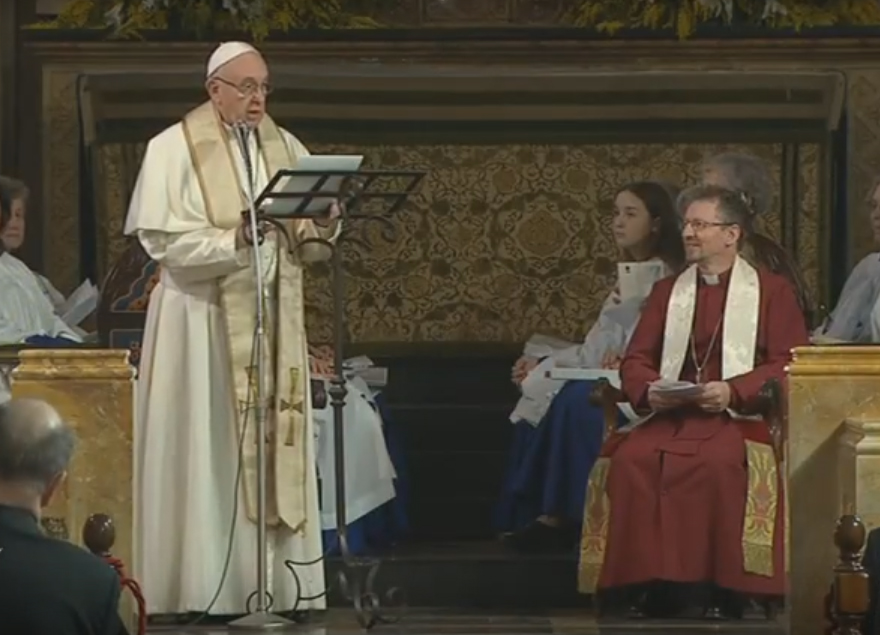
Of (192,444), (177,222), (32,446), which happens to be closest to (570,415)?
(192,444)

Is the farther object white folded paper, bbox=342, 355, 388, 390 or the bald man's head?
white folded paper, bbox=342, 355, 388, 390

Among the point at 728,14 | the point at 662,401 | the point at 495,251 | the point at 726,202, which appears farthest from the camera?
the point at 495,251

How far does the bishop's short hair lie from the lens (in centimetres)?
1132

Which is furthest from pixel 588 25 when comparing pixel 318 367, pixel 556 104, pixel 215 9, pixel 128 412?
pixel 128 412

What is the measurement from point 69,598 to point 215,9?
784 centimetres

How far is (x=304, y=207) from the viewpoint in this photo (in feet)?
33.1

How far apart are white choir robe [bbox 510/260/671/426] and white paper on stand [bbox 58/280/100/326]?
7.08ft

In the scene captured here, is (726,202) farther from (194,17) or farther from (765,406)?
(194,17)

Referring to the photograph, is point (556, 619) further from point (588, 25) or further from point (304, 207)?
point (588, 25)

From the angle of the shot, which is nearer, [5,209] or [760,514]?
[760,514]

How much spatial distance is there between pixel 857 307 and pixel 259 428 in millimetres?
3392

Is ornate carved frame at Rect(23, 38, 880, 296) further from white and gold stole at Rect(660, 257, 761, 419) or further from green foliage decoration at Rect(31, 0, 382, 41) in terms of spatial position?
white and gold stole at Rect(660, 257, 761, 419)

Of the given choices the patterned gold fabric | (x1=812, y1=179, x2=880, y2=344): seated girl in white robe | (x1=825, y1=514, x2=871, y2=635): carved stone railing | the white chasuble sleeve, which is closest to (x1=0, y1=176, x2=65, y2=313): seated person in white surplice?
the white chasuble sleeve

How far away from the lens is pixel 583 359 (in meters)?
12.6
